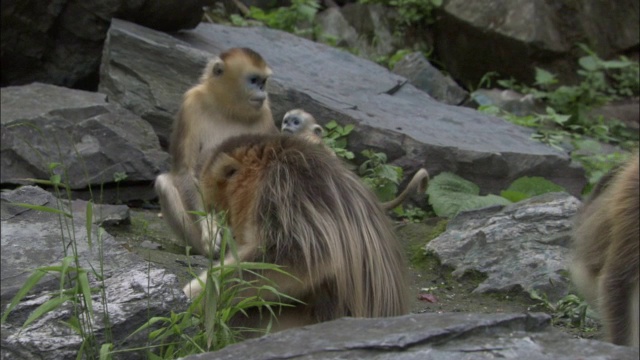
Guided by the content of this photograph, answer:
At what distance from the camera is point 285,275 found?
466 centimetres

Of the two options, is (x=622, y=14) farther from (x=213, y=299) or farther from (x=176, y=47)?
(x=213, y=299)

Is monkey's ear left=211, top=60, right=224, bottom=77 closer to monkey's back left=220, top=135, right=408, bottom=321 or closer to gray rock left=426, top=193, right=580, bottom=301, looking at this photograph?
gray rock left=426, top=193, right=580, bottom=301

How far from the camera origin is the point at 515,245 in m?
6.91

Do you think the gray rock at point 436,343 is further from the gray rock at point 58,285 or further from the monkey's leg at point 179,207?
the monkey's leg at point 179,207

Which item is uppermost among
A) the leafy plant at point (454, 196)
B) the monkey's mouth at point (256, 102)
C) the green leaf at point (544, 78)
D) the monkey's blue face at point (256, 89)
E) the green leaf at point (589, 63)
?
the green leaf at point (589, 63)

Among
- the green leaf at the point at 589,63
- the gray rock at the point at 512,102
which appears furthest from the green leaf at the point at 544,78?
the green leaf at the point at 589,63

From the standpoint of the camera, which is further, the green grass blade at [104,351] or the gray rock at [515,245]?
the gray rock at [515,245]

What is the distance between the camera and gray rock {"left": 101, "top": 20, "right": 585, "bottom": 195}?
9328 mm

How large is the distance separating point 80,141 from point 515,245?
12.9 ft

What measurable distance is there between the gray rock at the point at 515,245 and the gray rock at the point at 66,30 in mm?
4069

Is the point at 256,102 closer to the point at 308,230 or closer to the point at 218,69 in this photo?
the point at 218,69

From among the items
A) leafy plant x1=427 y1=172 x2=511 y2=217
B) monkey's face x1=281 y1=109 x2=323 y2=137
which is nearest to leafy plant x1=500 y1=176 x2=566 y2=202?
leafy plant x1=427 y1=172 x2=511 y2=217

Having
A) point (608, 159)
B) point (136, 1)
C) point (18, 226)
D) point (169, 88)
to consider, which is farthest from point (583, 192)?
point (18, 226)

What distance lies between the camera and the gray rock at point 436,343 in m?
3.33
